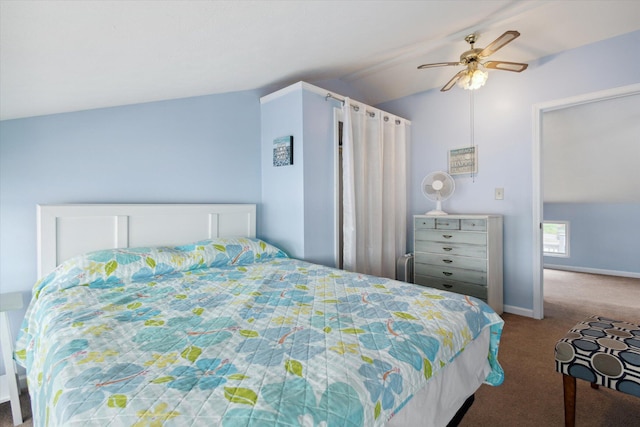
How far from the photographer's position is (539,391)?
67.7 inches

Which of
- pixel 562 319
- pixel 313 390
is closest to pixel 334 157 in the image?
pixel 313 390

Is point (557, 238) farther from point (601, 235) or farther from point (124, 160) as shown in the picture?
point (124, 160)

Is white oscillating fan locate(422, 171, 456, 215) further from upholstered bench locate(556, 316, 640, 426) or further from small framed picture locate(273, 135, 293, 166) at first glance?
upholstered bench locate(556, 316, 640, 426)

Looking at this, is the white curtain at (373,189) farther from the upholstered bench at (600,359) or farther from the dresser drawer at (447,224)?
the upholstered bench at (600,359)

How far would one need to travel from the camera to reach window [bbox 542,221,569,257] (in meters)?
5.02

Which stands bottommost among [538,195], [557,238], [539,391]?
[539,391]

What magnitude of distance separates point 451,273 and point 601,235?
369 centimetres

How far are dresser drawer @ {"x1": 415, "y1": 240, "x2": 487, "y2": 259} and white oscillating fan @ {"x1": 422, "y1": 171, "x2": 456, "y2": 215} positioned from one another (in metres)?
0.34

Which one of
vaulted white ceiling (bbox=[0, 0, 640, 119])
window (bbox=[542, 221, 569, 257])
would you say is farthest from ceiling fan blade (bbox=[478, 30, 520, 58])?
window (bbox=[542, 221, 569, 257])

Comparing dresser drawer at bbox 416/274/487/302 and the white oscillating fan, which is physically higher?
the white oscillating fan

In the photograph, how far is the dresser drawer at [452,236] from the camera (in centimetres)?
267

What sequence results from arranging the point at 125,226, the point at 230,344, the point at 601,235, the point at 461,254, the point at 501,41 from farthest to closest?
the point at 601,235 < the point at 461,254 < the point at 125,226 < the point at 501,41 < the point at 230,344

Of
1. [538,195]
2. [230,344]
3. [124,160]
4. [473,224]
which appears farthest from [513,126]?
[124,160]

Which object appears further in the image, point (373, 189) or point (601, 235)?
point (601, 235)
